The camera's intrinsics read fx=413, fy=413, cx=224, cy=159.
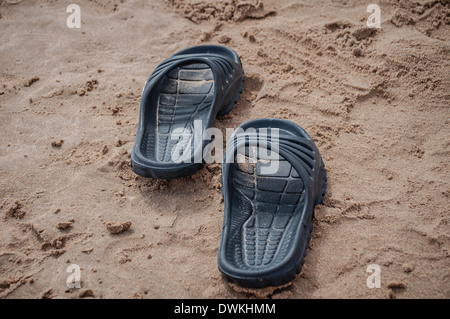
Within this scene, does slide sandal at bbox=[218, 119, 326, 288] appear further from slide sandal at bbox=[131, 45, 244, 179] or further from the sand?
slide sandal at bbox=[131, 45, 244, 179]

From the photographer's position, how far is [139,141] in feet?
7.25

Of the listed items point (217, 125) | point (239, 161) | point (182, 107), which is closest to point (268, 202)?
point (239, 161)

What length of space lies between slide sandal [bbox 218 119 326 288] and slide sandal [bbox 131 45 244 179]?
278 millimetres

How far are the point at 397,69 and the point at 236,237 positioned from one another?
155cm

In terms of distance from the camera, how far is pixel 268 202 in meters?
1.97

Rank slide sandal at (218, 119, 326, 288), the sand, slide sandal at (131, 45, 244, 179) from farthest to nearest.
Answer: slide sandal at (131, 45, 244, 179) → the sand → slide sandal at (218, 119, 326, 288)

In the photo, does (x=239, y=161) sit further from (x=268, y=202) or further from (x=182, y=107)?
(x=182, y=107)

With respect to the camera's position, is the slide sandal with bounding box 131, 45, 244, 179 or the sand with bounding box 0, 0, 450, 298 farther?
the slide sandal with bounding box 131, 45, 244, 179

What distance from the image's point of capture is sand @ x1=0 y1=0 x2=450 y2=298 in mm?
1786

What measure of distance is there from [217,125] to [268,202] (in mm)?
704

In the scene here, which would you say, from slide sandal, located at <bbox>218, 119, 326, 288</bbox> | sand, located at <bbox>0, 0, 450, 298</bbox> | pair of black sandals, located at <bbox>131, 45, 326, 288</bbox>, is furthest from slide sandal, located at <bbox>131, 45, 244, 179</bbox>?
slide sandal, located at <bbox>218, 119, 326, 288</bbox>

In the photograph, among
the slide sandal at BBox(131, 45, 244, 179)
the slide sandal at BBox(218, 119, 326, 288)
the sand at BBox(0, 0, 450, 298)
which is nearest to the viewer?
the slide sandal at BBox(218, 119, 326, 288)

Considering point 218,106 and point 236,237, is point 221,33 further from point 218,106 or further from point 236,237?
point 236,237
